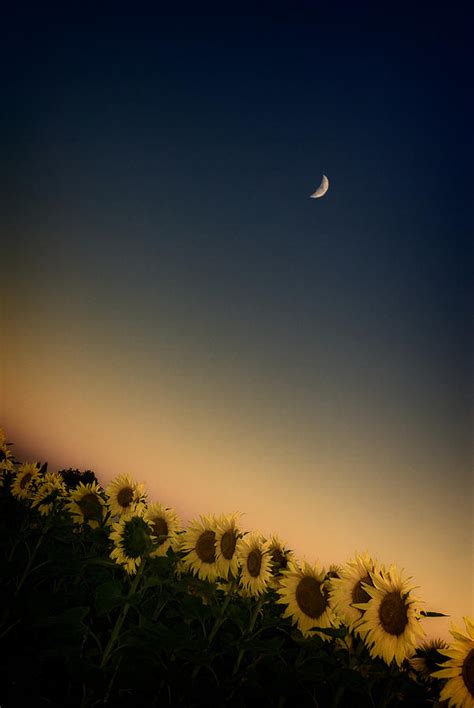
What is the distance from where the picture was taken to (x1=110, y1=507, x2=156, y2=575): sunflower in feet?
9.85

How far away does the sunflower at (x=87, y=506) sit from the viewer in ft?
15.8

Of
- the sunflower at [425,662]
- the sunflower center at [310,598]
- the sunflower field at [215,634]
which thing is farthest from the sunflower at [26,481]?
the sunflower at [425,662]

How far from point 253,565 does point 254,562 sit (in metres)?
0.03

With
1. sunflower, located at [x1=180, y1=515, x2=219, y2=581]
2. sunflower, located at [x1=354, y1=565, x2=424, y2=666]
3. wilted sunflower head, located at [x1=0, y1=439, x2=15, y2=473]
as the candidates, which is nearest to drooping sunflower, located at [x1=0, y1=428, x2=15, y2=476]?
wilted sunflower head, located at [x1=0, y1=439, x2=15, y2=473]

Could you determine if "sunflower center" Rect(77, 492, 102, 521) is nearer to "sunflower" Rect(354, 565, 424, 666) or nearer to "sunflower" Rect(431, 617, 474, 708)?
"sunflower" Rect(354, 565, 424, 666)

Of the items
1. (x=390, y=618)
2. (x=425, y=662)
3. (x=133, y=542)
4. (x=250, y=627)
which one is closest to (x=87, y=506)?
(x=133, y=542)

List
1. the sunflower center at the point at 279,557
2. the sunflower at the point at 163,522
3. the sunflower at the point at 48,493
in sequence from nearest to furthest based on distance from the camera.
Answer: the sunflower at the point at 163,522 → the sunflower center at the point at 279,557 → the sunflower at the point at 48,493

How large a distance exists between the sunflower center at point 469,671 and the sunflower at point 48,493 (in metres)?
4.58

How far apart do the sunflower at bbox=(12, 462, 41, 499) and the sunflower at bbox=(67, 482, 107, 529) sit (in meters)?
1.57

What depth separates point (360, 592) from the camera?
286cm

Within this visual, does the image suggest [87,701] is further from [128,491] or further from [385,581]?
[128,491]

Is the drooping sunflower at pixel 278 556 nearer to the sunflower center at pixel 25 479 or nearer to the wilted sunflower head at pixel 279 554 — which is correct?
the wilted sunflower head at pixel 279 554

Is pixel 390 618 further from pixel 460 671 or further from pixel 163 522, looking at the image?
pixel 163 522

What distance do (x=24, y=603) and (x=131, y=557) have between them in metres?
0.92
